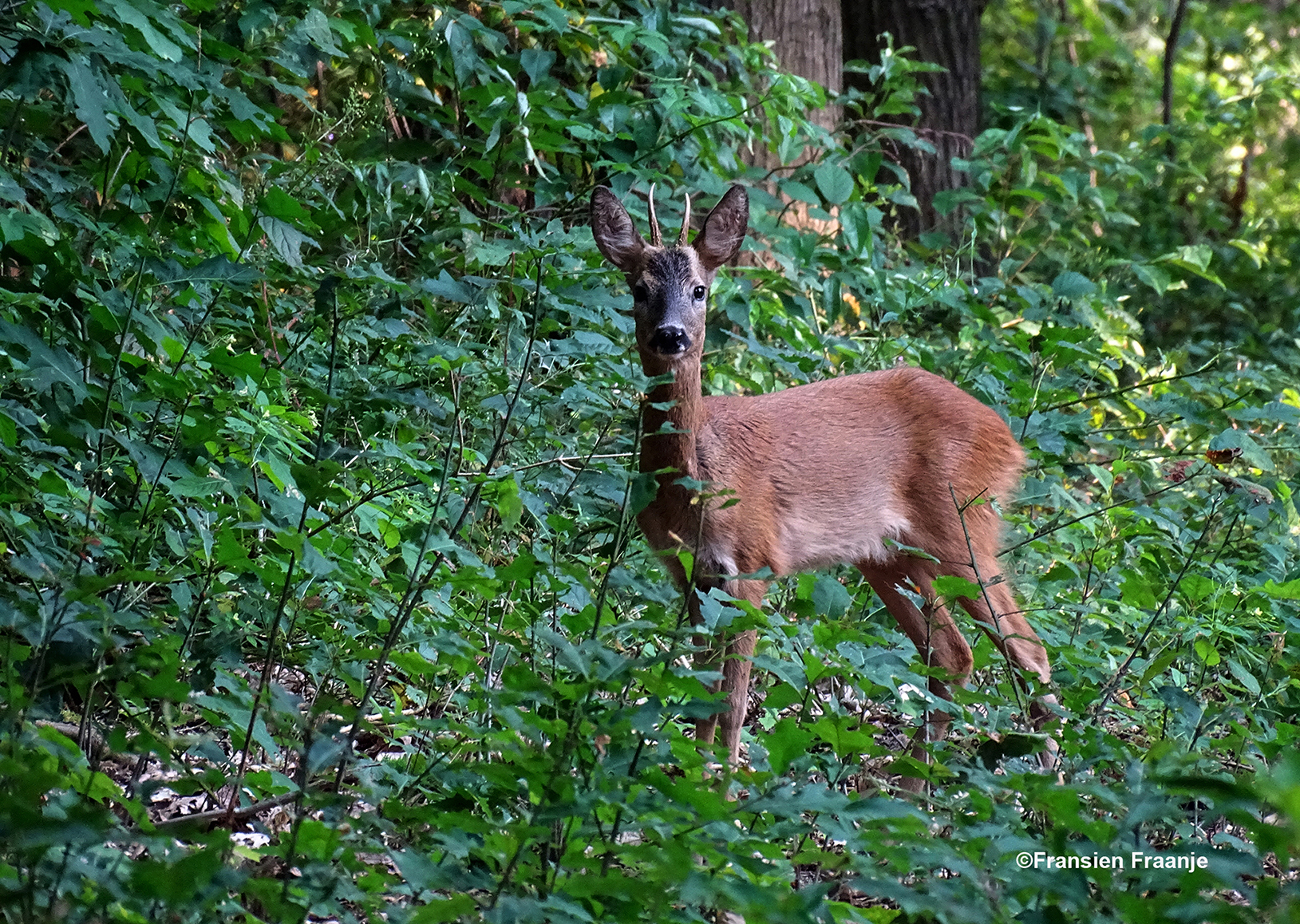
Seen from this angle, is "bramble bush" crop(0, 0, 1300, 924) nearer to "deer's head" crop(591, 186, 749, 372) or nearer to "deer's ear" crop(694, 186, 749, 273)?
"deer's head" crop(591, 186, 749, 372)

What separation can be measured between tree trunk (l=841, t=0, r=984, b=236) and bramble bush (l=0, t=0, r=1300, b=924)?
2.86 meters

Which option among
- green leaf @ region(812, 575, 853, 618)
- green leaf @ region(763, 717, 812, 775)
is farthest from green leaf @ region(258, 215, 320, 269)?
green leaf @ region(763, 717, 812, 775)

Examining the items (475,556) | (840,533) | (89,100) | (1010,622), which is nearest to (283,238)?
(89,100)

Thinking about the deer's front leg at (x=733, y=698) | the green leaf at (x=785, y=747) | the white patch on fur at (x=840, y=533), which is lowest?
the deer's front leg at (x=733, y=698)

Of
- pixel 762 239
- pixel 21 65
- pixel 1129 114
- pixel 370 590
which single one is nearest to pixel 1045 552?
pixel 762 239

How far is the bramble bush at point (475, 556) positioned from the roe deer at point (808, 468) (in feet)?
0.55

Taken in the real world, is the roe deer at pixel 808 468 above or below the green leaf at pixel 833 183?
below

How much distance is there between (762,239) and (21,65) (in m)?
4.55

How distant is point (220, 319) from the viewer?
4.18m

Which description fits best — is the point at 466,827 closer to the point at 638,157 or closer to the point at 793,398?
the point at 793,398

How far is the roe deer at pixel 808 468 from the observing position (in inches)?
180

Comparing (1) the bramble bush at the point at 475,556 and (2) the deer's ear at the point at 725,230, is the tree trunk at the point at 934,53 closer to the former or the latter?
(1) the bramble bush at the point at 475,556

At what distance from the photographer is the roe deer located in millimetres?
4562

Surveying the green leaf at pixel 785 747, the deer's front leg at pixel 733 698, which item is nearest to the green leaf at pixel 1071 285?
the deer's front leg at pixel 733 698
